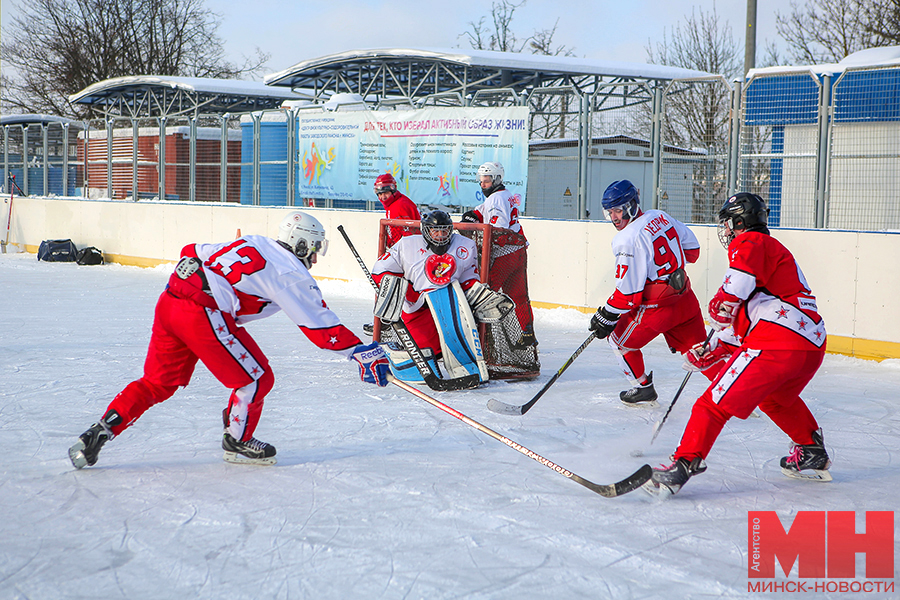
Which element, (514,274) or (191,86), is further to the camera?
(191,86)

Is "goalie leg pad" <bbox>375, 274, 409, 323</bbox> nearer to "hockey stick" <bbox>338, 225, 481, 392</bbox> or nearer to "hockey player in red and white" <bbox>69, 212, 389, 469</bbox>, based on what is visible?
"hockey stick" <bbox>338, 225, 481, 392</bbox>

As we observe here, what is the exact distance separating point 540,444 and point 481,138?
5.98m

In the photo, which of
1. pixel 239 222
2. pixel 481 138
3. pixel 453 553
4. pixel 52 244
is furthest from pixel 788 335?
pixel 52 244

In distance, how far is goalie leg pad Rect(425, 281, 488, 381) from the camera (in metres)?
5.18

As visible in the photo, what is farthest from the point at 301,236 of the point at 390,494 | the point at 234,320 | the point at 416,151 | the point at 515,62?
the point at 515,62

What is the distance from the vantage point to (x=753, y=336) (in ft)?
10.4

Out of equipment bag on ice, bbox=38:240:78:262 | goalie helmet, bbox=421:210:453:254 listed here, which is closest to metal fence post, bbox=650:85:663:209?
goalie helmet, bbox=421:210:453:254

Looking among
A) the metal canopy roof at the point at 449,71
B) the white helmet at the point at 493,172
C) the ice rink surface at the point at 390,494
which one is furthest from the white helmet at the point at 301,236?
the metal canopy roof at the point at 449,71

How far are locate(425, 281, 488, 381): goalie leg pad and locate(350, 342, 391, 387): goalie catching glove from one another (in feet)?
6.31

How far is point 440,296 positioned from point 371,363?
1981 millimetres

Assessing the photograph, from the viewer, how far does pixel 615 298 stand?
423cm

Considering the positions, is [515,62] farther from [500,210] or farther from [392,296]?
[392,296]

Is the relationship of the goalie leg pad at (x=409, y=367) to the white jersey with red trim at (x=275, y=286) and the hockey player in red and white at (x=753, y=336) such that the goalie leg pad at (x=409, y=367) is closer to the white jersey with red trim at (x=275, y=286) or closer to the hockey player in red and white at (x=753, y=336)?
the white jersey with red trim at (x=275, y=286)

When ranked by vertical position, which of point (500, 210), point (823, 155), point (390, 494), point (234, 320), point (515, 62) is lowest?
point (390, 494)
